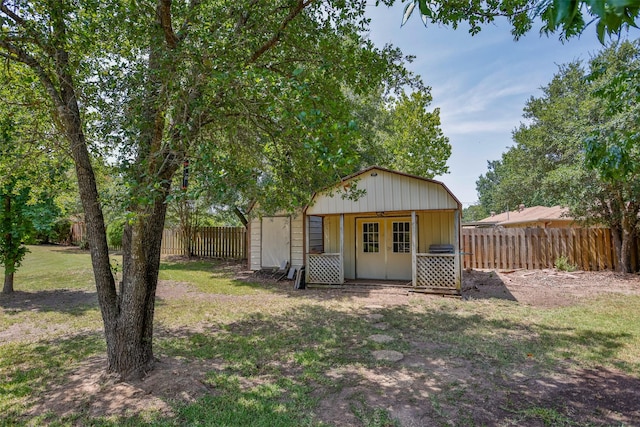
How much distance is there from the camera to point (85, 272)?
37.1ft

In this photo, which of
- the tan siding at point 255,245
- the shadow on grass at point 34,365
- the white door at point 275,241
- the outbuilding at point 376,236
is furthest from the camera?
the tan siding at point 255,245

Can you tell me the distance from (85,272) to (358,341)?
10315 mm

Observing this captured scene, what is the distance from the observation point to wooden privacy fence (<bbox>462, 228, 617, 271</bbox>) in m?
11.3

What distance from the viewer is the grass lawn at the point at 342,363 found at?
3059 millimetres

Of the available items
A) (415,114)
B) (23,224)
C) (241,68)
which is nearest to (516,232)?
(415,114)

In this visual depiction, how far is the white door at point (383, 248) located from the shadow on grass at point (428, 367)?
4.45 m

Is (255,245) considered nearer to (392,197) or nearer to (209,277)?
(209,277)

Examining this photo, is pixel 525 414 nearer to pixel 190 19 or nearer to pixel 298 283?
pixel 190 19

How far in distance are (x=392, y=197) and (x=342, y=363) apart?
5753mm

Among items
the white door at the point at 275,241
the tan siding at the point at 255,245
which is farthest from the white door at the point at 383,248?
the tan siding at the point at 255,245

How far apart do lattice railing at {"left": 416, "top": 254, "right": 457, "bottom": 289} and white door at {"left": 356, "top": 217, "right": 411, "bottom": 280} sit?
1587 millimetres

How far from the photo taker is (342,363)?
4.27 meters

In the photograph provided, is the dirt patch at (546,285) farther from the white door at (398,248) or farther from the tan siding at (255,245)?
the tan siding at (255,245)

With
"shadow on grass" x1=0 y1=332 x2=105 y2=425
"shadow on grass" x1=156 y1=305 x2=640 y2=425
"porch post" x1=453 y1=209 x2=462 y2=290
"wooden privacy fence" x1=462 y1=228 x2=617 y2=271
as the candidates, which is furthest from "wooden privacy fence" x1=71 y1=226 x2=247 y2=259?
"shadow on grass" x1=0 y1=332 x2=105 y2=425
